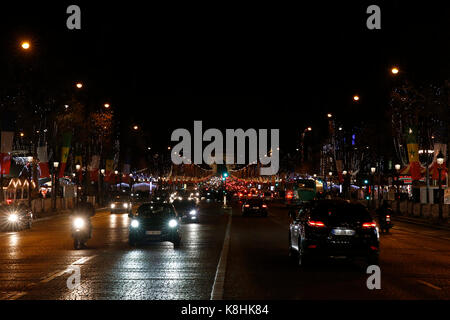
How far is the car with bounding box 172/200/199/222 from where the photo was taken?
142 feet

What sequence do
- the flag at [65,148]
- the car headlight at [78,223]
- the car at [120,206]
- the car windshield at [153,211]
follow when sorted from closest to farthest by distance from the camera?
1. the car headlight at [78,223]
2. the car windshield at [153,211]
3. the flag at [65,148]
4. the car at [120,206]

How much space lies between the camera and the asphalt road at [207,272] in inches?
532

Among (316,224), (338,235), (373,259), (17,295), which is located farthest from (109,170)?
(17,295)

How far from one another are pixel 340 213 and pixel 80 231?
10.1 metres

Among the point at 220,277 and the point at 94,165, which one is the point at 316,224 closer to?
the point at 220,277

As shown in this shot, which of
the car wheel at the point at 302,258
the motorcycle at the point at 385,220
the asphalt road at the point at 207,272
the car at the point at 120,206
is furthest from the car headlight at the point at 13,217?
the car at the point at 120,206

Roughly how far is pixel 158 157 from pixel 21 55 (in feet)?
393

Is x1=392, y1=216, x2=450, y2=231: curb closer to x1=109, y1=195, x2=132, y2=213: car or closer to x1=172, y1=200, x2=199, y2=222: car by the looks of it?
x1=172, y1=200, x2=199, y2=222: car

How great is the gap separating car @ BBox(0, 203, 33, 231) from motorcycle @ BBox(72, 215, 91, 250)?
12.0 metres

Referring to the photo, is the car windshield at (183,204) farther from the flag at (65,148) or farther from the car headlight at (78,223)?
the car headlight at (78,223)
